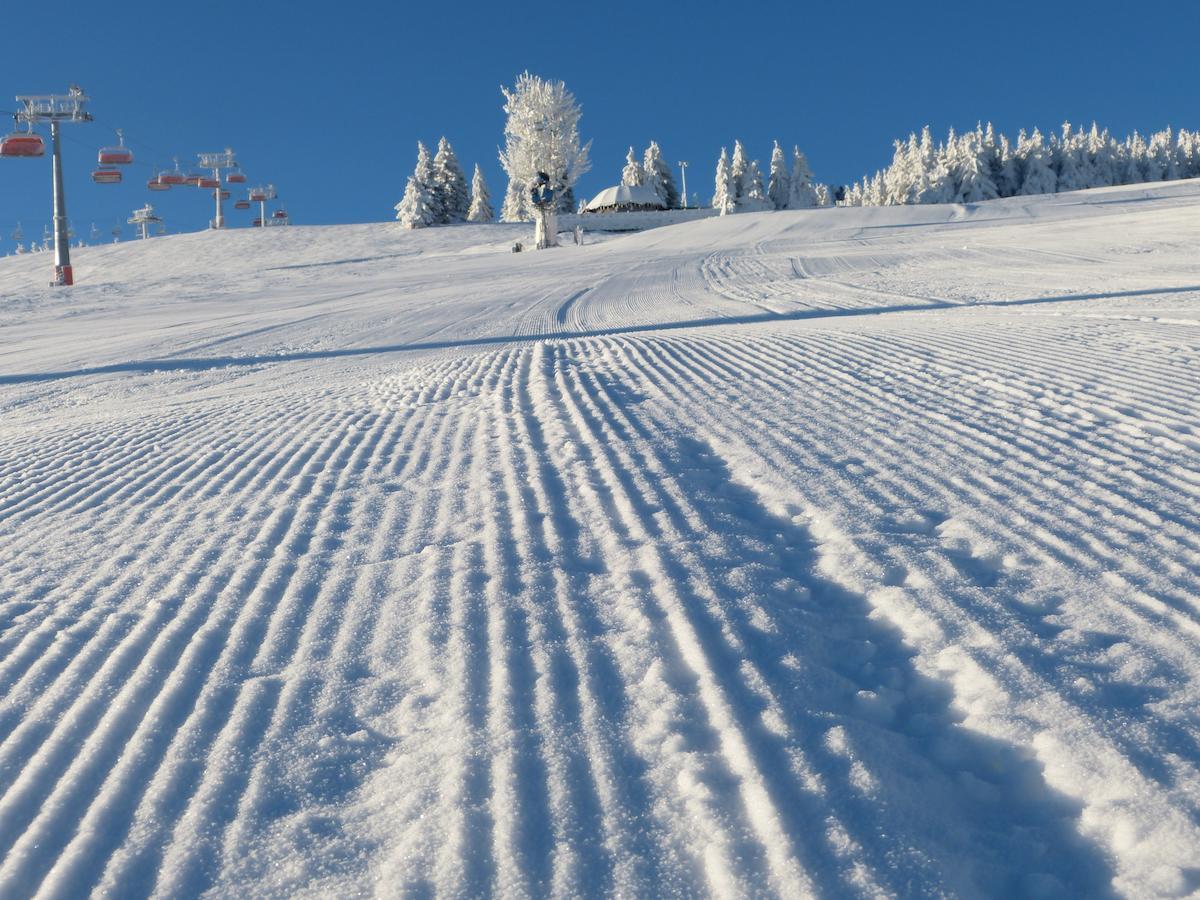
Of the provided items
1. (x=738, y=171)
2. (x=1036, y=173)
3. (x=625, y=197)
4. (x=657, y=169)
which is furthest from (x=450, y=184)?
(x=1036, y=173)

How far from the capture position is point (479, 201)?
243 ft

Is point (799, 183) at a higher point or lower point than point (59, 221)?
higher

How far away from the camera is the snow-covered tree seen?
76.0 metres

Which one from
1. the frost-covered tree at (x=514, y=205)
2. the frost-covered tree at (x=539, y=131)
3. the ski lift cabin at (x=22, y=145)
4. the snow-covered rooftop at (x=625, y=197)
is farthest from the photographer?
the frost-covered tree at (x=514, y=205)

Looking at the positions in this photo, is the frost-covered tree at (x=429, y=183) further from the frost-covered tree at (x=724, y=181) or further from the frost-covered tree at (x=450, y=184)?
the frost-covered tree at (x=724, y=181)

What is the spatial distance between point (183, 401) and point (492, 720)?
7549 mm

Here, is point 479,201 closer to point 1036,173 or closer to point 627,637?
point 1036,173

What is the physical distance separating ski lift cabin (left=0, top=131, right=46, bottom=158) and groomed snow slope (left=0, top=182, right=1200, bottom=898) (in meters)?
25.9

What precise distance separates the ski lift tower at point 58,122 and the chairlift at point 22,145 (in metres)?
1.12

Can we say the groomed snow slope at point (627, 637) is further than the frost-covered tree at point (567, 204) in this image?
No

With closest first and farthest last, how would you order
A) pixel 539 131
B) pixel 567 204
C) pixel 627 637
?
pixel 627 637 → pixel 539 131 → pixel 567 204

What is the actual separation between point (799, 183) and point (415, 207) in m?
37.0

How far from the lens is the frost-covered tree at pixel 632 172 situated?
72500 mm

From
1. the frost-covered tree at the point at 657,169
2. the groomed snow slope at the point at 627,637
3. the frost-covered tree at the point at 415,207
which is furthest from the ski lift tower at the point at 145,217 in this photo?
the groomed snow slope at the point at 627,637
